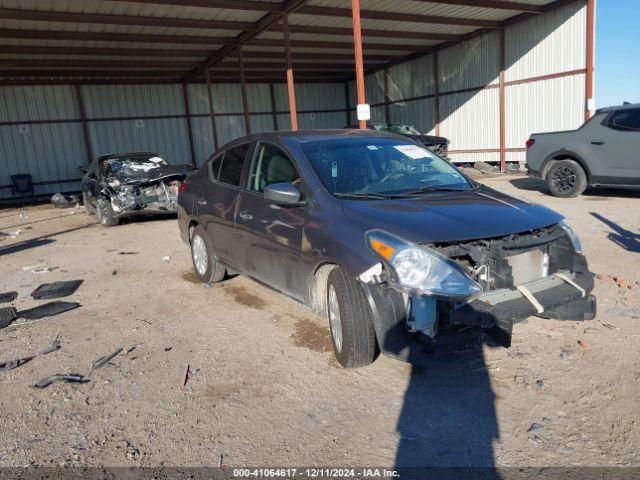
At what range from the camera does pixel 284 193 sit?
367cm

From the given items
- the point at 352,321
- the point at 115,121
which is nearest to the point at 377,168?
the point at 352,321

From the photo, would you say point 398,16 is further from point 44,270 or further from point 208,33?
point 44,270

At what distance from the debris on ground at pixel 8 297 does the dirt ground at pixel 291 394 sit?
1015mm

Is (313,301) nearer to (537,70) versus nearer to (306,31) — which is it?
(306,31)

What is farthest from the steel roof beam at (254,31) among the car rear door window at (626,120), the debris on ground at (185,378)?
the debris on ground at (185,378)

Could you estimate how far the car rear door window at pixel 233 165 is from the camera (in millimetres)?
4742

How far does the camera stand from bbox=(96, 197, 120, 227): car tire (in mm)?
10312

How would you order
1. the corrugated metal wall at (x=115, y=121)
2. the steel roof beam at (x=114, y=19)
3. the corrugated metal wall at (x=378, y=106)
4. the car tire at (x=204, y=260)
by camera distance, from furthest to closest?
the corrugated metal wall at (x=115, y=121) → the corrugated metal wall at (x=378, y=106) → the steel roof beam at (x=114, y=19) → the car tire at (x=204, y=260)

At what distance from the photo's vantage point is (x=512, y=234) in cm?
309

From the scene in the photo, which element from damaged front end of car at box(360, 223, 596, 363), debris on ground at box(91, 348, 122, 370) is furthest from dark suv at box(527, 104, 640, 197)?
debris on ground at box(91, 348, 122, 370)

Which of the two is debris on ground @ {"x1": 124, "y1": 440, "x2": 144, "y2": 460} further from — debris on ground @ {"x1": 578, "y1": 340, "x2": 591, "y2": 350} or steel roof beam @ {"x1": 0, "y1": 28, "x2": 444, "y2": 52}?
steel roof beam @ {"x1": 0, "y1": 28, "x2": 444, "y2": 52}

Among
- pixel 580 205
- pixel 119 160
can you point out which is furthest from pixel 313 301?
pixel 119 160

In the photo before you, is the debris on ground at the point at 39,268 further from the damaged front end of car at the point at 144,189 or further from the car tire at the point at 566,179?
the car tire at the point at 566,179

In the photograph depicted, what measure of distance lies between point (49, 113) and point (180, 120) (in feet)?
17.3
